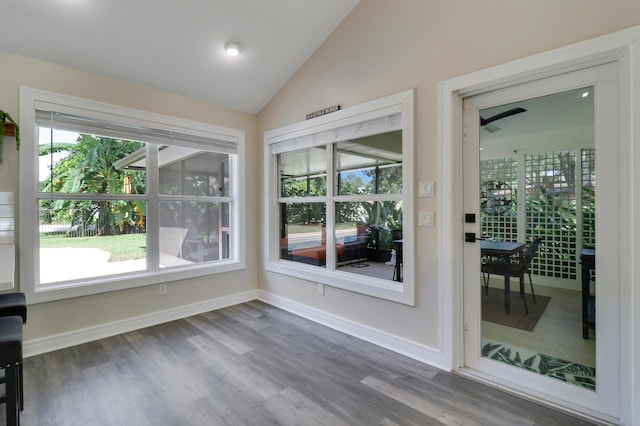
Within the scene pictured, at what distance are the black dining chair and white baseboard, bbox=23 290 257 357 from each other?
2.91 m

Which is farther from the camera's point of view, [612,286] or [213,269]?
[213,269]

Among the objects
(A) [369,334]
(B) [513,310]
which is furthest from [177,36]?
(B) [513,310]

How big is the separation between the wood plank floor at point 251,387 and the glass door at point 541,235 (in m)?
0.31

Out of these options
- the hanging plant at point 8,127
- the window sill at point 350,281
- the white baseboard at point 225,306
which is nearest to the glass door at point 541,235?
the white baseboard at point 225,306

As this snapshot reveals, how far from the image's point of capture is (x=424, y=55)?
8.04 ft

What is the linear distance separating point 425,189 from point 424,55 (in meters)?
1.08

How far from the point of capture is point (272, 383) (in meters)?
2.16

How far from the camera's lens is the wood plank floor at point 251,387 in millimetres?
1809

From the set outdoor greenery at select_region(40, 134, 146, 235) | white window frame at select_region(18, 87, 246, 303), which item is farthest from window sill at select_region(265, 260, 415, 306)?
outdoor greenery at select_region(40, 134, 146, 235)

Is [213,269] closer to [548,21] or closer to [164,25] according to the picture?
[164,25]

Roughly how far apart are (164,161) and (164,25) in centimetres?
136

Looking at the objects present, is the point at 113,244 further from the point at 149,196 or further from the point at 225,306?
the point at 225,306

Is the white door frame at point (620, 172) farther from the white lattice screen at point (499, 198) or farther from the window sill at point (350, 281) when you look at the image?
the window sill at point (350, 281)

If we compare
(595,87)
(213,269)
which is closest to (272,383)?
(213,269)
